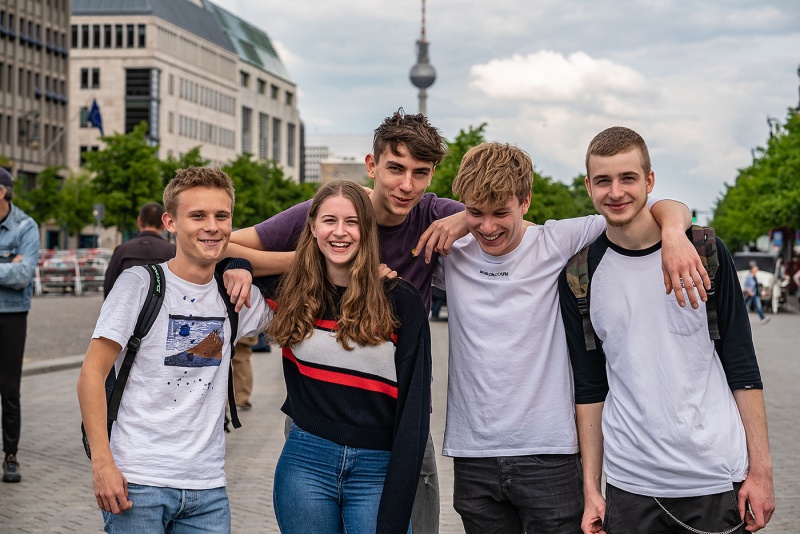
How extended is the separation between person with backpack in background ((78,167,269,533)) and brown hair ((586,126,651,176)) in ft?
4.16

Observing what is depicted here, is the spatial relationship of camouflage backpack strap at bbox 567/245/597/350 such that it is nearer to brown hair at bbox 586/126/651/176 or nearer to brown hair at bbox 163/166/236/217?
brown hair at bbox 586/126/651/176

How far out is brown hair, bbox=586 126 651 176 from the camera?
3967 mm

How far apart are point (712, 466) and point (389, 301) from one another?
1.14m

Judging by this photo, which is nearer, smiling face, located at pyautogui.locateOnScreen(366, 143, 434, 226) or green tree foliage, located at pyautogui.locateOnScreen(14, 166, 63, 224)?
smiling face, located at pyautogui.locateOnScreen(366, 143, 434, 226)

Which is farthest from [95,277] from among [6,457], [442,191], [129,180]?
[6,457]

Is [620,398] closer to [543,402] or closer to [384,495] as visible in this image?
[543,402]

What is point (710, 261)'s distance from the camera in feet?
12.6

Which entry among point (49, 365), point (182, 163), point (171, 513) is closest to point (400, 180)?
point (171, 513)

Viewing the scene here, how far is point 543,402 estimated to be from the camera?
13.4 feet

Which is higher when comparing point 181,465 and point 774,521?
point 181,465

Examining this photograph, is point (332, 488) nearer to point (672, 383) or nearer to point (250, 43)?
point (672, 383)

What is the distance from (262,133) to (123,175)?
73.9 meters

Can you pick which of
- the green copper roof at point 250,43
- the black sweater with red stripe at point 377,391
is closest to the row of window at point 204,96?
the green copper roof at point 250,43

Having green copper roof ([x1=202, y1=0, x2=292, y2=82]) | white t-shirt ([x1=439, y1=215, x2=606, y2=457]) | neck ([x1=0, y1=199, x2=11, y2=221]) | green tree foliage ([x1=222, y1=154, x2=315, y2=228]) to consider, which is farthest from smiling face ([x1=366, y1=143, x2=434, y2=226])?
green copper roof ([x1=202, y1=0, x2=292, y2=82])
